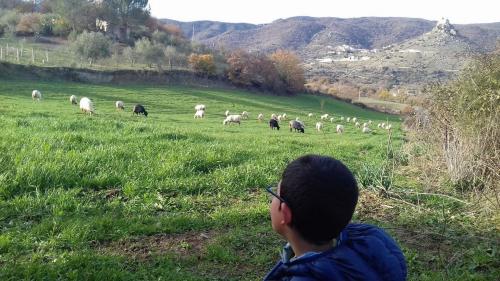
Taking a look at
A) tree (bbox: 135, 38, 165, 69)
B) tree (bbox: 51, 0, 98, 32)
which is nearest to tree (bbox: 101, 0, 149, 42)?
tree (bbox: 51, 0, 98, 32)

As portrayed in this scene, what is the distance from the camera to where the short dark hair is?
2217 millimetres

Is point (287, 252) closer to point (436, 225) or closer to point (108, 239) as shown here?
point (108, 239)

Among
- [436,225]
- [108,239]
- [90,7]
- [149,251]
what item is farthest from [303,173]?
[90,7]

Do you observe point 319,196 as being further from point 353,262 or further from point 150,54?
point 150,54

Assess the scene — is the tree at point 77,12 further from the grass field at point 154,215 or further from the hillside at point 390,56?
the grass field at point 154,215

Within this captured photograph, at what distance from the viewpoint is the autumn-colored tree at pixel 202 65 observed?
66000mm

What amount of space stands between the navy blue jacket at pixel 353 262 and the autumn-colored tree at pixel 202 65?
64395mm

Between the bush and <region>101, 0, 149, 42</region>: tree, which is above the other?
<region>101, 0, 149, 42</region>: tree

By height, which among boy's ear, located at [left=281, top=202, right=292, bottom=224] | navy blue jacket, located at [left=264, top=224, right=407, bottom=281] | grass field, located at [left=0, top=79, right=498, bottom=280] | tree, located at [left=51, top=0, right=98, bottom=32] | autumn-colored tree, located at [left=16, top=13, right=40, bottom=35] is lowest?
grass field, located at [left=0, top=79, right=498, bottom=280]

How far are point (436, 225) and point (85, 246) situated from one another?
485 centimetres

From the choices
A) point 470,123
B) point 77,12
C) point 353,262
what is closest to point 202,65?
point 77,12

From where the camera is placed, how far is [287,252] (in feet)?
8.30

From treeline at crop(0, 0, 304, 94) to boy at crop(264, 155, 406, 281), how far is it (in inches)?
2326

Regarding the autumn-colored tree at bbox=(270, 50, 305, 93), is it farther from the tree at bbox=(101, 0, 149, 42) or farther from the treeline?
the tree at bbox=(101, 0, 149, 42)
